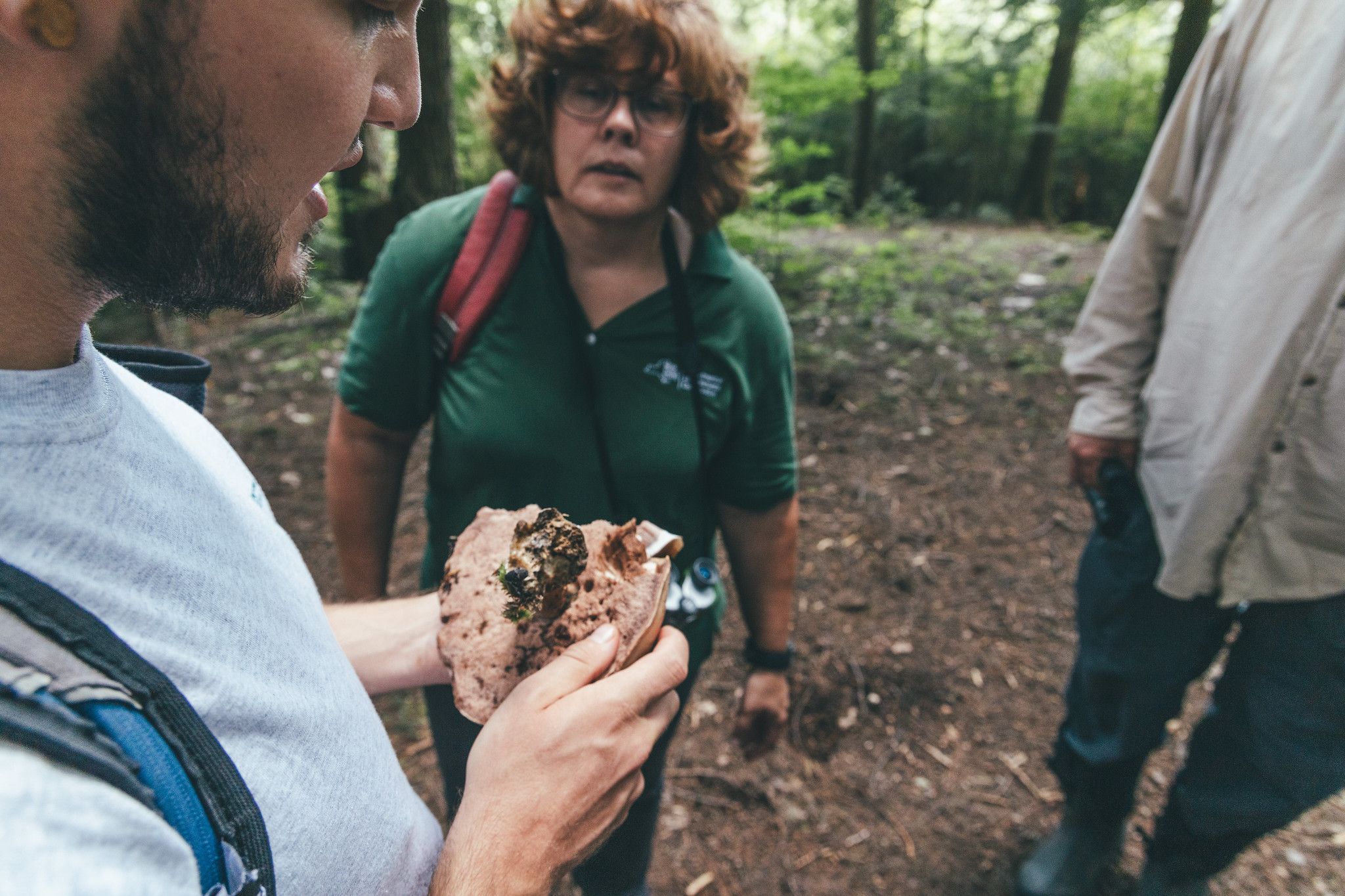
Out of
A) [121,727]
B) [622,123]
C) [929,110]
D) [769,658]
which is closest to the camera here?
[121,727]

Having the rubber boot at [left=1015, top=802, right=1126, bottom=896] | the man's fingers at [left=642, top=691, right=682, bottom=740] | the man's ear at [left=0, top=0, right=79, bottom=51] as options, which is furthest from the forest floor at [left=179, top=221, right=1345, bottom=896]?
the man's ear at [left=0, top=0, right=79, bottom=51]

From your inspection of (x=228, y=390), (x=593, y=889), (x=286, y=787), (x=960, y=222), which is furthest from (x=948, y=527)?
(x=960, y=222)

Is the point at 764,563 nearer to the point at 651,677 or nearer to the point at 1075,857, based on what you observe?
the point at 651,677

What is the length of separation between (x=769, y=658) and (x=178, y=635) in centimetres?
183

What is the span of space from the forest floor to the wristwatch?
85 cm

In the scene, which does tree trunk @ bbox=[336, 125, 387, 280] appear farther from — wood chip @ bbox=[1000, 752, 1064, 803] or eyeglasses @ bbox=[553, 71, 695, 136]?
wood chip @ bbox=[1000, 752, 1064, 803]

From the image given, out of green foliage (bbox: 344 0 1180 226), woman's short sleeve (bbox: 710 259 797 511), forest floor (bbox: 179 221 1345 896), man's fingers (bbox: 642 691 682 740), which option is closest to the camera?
man's fingers (bbox: 642 691 682 740)

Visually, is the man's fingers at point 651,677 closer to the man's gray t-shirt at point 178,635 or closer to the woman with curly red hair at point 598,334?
the man's gray t-shirt at point 178,635

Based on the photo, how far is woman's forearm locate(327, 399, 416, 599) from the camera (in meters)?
1.96

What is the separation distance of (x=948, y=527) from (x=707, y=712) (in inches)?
79.5

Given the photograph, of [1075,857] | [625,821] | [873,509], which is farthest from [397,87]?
[873,509]

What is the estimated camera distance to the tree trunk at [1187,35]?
6.18m

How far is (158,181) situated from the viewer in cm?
73

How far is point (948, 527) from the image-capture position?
4.22 meters
